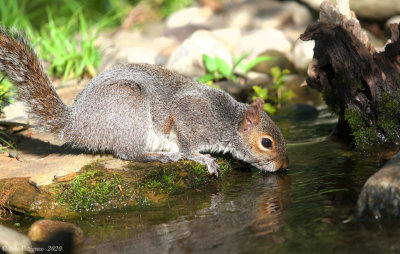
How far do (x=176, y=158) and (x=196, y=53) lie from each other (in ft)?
19.9

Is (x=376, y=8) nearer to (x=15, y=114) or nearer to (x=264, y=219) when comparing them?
(x=15, y=114)

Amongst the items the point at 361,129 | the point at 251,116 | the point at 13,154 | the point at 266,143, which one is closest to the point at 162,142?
the point at 251,116

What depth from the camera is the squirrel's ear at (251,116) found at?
6617 millimetres

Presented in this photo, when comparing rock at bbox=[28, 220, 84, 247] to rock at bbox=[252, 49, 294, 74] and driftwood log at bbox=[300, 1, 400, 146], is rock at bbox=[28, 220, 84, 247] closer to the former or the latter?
driftwood log at bbox=[300, 1, 400, 146]

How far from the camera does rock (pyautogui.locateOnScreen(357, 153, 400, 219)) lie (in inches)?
179

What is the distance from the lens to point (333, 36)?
7.14m

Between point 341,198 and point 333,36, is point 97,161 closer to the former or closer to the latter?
point 341,198

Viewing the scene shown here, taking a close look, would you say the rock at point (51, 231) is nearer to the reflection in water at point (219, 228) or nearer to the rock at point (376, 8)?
the reflection in water at point (219, 228)

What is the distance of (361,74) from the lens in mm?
7117

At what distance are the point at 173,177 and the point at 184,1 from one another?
1272cm

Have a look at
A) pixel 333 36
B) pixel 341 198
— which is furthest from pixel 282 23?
pixel 341 198

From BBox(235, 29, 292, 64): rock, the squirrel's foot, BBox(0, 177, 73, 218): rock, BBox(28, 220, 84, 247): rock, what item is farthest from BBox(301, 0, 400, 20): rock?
BBox(28, 220, 84, 247): rock

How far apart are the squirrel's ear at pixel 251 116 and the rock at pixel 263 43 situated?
6.06 meters

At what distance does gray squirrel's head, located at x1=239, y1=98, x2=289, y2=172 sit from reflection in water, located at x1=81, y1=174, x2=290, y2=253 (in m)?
0.68
